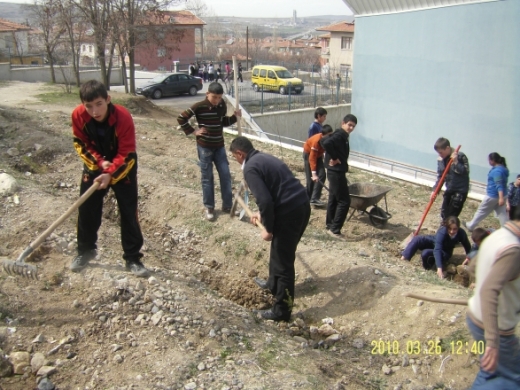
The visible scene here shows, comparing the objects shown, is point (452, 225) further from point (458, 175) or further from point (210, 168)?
point (210, 168)

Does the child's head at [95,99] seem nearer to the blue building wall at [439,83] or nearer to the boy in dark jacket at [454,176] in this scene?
the boy in dark jacket at [454,176]

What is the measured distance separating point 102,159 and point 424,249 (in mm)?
4275

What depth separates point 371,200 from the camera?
7.29 meters

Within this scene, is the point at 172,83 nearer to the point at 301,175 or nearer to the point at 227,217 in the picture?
the point at 301,175

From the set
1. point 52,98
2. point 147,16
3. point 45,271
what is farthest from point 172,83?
point 45,271

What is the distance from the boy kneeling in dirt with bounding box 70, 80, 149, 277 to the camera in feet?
13.1

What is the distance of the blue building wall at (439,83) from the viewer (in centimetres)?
1270

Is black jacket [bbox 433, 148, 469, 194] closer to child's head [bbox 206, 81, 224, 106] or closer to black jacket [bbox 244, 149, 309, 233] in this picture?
child's head [bbox 206, 81, 224, 106]

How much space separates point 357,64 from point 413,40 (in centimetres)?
280

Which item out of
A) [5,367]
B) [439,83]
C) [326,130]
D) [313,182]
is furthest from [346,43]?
[5,367]

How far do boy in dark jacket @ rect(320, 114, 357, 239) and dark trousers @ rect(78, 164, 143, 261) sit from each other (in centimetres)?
293

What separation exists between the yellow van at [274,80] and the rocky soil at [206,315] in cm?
2107

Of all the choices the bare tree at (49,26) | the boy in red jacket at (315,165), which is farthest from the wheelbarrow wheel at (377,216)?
the bare tree at (49,26)

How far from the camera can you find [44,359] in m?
3.44
